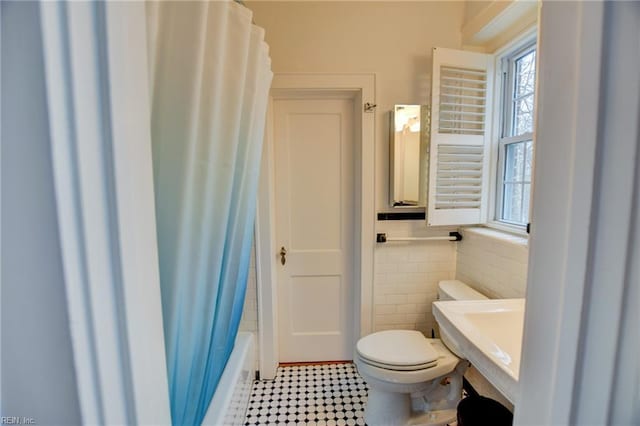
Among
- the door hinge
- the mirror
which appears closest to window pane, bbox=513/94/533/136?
the mirror

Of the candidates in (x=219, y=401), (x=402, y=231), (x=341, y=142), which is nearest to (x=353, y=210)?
(x=402, y=231)

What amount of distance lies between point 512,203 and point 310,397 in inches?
68.6

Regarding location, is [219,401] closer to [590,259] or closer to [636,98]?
[590,259]

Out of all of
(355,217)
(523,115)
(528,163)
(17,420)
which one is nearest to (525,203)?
(528,163)

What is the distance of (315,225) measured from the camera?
1.96 metres

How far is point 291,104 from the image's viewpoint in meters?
1.86

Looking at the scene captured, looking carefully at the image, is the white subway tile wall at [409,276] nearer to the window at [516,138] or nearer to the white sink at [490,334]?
the window at [516,138]

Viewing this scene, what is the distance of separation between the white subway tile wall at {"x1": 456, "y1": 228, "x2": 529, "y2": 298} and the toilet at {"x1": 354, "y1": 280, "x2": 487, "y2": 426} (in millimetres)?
110

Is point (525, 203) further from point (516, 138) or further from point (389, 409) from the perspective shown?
point (389, 409)

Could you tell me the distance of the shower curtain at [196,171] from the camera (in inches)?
23.4

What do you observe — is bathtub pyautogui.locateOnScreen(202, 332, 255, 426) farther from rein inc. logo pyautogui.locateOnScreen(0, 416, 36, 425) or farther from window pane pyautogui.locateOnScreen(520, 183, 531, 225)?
window pane pyautogui.locateOnScreen(520, 183, 531, 225)

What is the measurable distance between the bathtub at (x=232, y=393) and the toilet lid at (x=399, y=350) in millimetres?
620

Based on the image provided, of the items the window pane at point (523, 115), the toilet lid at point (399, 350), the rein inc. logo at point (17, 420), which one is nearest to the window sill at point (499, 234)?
the window pane at point (523, 115)

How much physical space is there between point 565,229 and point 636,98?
0.18m
